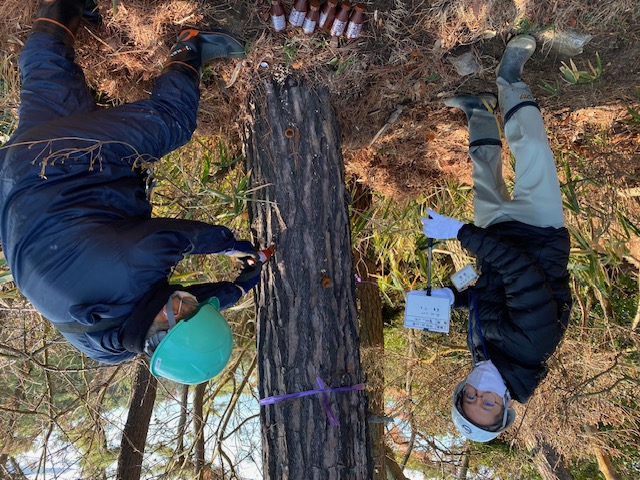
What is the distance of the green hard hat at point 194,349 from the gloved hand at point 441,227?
1023mm

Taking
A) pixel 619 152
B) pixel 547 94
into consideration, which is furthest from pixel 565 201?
pixel 547 94

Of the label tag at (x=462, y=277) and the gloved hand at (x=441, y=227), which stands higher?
the gloved hand at (x=441, y=227)

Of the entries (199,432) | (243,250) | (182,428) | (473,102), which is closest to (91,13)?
(243,250)

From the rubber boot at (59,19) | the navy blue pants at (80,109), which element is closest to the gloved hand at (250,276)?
the navy blue pants at (80,109)

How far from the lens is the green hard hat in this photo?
1562 mm

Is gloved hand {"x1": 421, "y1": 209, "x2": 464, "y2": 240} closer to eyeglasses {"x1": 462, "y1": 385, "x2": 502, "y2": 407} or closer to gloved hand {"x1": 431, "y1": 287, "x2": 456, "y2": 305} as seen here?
gloved hand {"x1": 431, "y1": 287, "x2": 456, "y2": 305}

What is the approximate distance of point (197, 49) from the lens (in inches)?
74.4

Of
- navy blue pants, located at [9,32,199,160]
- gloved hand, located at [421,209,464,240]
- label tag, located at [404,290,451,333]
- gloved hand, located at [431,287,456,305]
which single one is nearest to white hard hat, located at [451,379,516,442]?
label tag, located at [404,290,451,333]

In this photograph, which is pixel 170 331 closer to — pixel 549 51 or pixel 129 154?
pixel 129 154

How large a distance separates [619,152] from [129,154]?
Result: 8.99ft

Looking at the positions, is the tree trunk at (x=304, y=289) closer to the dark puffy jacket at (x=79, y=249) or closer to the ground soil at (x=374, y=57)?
the ground soil at (x=374, y=57)

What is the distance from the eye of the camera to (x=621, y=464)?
3668mm

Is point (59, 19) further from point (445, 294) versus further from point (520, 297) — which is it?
point (520, 297)

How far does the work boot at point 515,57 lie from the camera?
184cm
